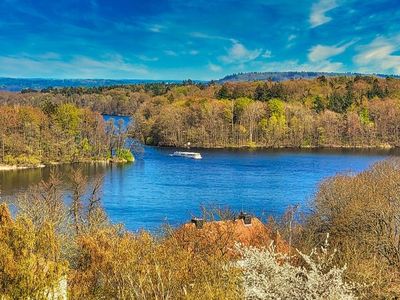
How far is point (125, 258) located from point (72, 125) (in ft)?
205

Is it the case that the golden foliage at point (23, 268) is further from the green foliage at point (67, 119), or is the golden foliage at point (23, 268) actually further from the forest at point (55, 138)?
the green foliage at point (67, 119)

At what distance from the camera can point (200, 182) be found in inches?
1905

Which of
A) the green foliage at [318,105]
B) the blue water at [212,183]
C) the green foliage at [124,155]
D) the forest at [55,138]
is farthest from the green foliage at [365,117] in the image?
the green foliage at [124,155]

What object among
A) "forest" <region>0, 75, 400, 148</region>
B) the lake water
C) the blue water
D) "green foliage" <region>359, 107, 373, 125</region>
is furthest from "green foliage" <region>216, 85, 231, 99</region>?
the blue water

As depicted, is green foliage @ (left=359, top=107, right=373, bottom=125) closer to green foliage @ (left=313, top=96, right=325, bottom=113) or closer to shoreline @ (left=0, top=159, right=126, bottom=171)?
green foliage @ (left=313, top=96, right=325, bottom=113)

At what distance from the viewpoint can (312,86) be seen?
11344 centimetres

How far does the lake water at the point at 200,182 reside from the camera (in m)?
36.7

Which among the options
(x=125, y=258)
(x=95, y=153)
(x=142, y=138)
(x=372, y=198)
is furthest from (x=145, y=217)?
(x=142, y=138)

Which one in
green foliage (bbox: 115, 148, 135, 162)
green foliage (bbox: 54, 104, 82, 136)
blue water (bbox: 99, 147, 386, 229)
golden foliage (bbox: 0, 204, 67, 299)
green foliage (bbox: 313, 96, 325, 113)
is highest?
green foliage (bbox: 313, 96, 325, 113)

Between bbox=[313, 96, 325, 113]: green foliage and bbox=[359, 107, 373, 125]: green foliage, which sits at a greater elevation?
bbox=[313, 96, 325, 113]: green foliage

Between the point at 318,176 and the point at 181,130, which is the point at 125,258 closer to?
the point at 318,176

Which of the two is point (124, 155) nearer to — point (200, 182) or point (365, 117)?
point (200, 182)

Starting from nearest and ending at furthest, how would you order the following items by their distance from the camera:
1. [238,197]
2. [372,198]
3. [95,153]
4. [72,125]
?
[372,198]
[238,197]
[95,153]
[72,125]

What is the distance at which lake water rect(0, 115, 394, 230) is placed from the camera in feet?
120
